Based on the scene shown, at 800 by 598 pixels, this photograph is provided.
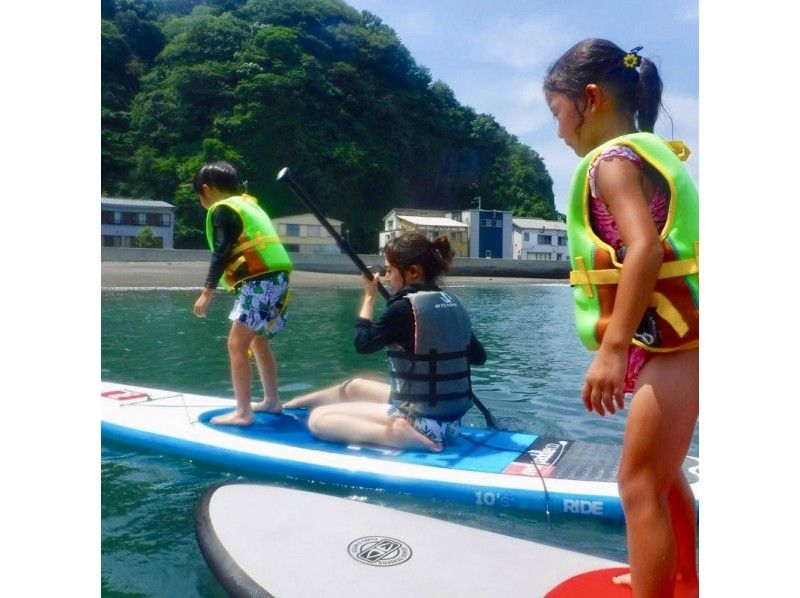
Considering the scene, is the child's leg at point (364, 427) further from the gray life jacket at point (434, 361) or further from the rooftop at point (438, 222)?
the rooftop at point (438, 222)

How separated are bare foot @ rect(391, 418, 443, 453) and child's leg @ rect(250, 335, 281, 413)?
0.93 meters

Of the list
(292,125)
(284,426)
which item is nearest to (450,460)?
(284,426)

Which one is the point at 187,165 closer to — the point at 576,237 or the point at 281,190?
the point at 576,237

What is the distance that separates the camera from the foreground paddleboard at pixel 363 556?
5.98 ft

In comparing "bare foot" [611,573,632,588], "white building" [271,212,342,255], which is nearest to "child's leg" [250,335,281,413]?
"bare foot" [611,573,632,588]

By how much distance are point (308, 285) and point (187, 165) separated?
1147cm

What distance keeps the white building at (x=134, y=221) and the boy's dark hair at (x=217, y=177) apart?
452mm

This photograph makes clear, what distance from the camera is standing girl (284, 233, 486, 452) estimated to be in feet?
9.45

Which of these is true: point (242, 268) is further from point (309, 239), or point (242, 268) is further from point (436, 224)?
point (436, 224)

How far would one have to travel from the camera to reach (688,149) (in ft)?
4.96

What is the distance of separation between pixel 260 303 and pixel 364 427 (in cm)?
81

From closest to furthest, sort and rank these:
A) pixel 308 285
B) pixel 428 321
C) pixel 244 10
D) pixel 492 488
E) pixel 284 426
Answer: pixel 492 488 < pixel 428 321 < pixel 284 426 < pixel 244 10 < pixel 308 285

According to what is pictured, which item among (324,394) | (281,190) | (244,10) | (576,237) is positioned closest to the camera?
(576,237)

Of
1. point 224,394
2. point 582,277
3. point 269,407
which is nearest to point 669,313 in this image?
point 582,277
